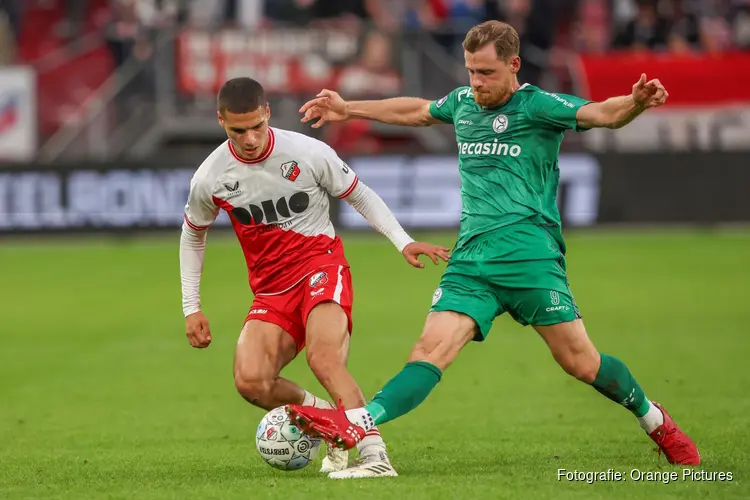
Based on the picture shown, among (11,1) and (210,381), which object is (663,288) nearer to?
(210,381)

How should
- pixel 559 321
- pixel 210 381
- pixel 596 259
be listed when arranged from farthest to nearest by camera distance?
pixel 596 259, pixel 210 381, pixel 559 321

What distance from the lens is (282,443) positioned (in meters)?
6.76

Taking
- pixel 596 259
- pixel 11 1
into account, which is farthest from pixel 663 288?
Answer: pixel 11 1

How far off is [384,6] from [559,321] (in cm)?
1840

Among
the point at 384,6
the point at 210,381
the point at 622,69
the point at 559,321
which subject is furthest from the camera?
the point at 384,6

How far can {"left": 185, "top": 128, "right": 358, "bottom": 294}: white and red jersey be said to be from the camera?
7238 millimetres

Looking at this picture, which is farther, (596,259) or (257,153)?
(596,259)

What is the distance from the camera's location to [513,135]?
6.97m

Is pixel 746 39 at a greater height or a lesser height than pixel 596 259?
greater

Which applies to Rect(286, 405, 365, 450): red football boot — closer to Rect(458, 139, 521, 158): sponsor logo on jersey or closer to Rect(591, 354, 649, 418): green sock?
Rect(591, 354, 649, 418): green sock

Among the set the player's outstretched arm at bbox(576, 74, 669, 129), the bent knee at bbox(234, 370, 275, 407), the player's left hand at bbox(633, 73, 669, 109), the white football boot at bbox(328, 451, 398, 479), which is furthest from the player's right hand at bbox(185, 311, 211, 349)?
the player's left hand at bbox(633, 73, 669, 109)

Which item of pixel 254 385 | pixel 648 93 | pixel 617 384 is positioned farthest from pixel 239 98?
pixel 617 384

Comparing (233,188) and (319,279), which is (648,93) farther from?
(233,188)

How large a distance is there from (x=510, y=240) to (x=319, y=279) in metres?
1.11
